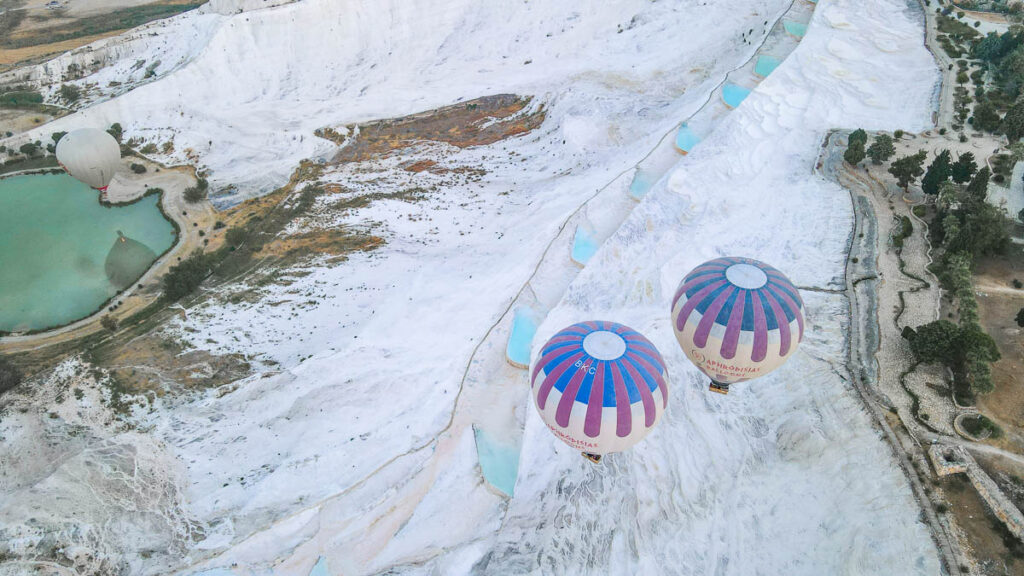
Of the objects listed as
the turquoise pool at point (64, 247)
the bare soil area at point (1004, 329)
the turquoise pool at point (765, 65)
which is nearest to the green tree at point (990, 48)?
the turquoise pool at point (765, 65)

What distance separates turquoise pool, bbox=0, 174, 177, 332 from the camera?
31656 millimetres

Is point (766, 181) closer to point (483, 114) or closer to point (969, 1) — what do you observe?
point (483, 114)

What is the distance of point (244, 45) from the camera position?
1865 inches

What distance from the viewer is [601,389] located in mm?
16234

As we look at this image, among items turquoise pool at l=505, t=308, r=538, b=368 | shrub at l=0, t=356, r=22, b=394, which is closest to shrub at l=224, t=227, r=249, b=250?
shrub at l=0, t=356, r=22, b=394

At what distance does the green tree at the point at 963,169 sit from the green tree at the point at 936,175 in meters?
0.27

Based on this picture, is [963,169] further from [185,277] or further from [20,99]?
[20,99]

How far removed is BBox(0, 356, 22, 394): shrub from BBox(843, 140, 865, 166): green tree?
39490 mm

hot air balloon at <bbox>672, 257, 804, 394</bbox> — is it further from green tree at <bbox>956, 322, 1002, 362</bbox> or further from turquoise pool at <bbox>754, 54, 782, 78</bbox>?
turquoise pool at <bbox>754, 54, 782, 78</bbox>

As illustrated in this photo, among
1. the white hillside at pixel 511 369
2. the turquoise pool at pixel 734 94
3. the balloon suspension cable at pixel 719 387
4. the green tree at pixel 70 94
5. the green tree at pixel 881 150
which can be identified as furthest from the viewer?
the green tree at pixel 70 94

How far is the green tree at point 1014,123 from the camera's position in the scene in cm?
2992

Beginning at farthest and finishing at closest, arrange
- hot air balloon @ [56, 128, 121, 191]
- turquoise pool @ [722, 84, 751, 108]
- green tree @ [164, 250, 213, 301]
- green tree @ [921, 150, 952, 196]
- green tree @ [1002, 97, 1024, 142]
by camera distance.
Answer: turquoise pool @ [722, 84, 751, 108] < hot air balloon @ [56, 128, 121, 191] < green tree @ [164, 250, 213, 301] < green tree @ [1002, 97, 1024, 142] < green tree @ [921, 150, 952, 196]

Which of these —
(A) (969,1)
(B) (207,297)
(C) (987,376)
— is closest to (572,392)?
(C) (987,376)

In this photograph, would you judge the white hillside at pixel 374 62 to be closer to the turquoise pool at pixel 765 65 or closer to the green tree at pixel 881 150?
the turquoise pool at pixel 765 65
